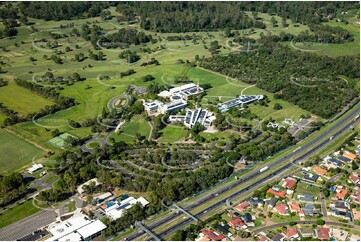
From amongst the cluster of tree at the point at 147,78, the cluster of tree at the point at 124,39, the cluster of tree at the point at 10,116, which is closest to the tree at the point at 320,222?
the cluster of tree at the point at 10,116

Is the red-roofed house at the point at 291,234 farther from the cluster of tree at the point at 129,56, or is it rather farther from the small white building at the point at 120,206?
the cluster of tree at the point at 129,56

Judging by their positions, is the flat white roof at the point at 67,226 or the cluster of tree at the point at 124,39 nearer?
the flat white roof at the point at 67,226

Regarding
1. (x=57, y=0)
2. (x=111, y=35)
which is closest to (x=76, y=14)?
(x=57, y=0)

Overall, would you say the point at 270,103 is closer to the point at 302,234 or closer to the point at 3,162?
the point at 302,234

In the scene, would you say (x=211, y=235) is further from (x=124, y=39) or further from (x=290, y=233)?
(x=124, y=39)

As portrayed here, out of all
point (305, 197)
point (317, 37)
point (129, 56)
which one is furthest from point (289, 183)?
point (317, 37)

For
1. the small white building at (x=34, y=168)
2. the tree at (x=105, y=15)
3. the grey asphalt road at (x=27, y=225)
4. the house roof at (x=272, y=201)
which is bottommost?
the grey asphalt road at (x=27, y=225)
